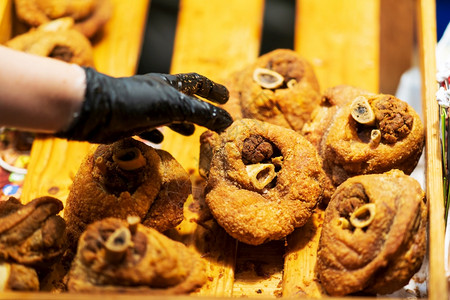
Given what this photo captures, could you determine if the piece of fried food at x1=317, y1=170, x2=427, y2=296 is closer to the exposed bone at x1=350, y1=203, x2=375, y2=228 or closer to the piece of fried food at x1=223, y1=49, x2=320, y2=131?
the exposed bone at x1=350, y1=203, x2=375, y2=228

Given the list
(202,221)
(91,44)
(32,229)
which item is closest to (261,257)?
(202,221)

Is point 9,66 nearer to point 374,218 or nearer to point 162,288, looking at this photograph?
point 162,288

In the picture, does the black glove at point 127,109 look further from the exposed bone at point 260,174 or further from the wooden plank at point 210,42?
the wooden plank at point 210,42

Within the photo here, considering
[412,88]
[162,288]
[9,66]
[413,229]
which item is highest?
[412,88]

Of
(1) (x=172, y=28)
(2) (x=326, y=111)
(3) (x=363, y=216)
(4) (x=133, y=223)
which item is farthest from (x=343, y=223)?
(1) (x=172, y=28)

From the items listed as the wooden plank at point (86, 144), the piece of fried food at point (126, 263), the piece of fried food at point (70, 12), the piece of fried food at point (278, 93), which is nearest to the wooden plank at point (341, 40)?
the piece of fried food at point (278, 93)
